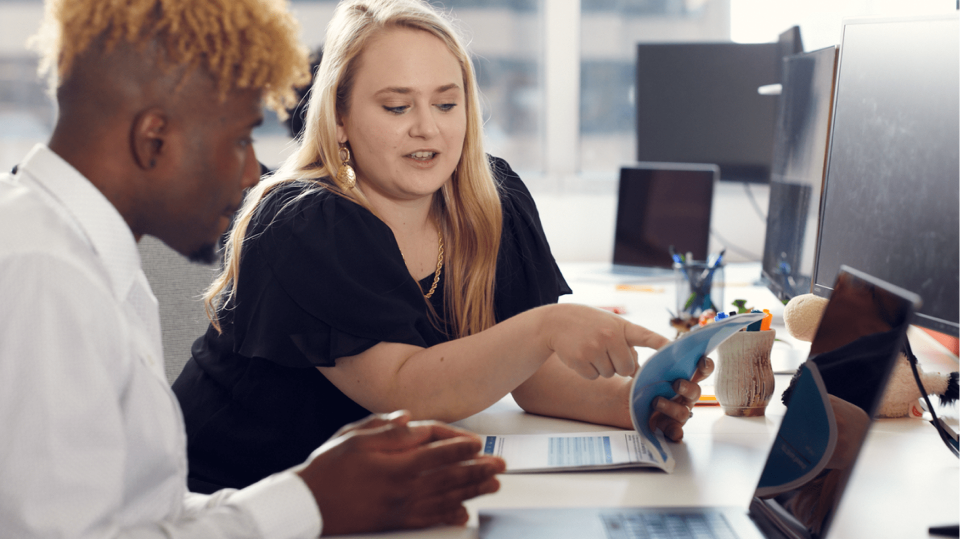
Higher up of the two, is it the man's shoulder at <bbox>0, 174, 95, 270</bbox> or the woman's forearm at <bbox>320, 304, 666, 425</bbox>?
the man's shoulder at <bbox>0, 174, 95, 270</bbox>

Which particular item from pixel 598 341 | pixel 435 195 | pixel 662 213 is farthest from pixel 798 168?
pixel 662 213

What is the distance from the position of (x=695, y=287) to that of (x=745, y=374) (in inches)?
23.5

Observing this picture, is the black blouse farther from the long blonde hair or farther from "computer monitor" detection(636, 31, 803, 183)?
"computer monitor" detection(636, 31, 803, 183)

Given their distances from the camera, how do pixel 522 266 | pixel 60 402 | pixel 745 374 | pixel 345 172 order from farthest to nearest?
pixel 522 266, pixel 345 172, pixel 745 374, pixel 60 402

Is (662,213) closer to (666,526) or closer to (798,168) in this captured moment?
(798,168)

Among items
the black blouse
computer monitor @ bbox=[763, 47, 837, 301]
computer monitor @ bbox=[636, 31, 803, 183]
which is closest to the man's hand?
the black blouse

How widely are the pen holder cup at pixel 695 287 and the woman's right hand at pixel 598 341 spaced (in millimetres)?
794

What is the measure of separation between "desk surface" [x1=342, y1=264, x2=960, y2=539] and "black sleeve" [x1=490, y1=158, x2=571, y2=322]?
23cm

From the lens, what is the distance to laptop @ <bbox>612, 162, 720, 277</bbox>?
7.82 ft

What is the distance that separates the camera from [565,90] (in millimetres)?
3273

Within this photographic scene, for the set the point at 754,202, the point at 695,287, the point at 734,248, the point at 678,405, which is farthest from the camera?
the point at 734,248

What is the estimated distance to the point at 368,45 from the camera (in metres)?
1.20

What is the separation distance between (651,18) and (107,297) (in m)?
3.01

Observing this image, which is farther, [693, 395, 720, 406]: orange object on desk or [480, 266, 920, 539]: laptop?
[693, 395, 720, 406]: orange object on desk
